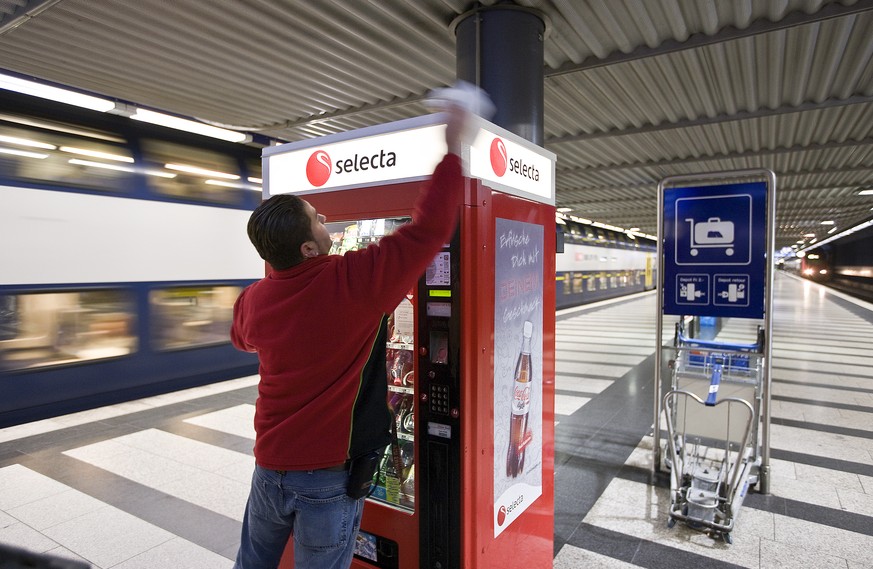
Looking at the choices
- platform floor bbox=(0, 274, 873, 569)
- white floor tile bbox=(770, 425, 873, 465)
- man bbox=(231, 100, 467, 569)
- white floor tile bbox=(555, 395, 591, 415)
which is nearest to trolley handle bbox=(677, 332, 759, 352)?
platform floor bbox=(0, 274, 873, 569)

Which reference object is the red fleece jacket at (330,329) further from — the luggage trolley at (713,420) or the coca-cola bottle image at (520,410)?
the luggage trolley at (713,420)

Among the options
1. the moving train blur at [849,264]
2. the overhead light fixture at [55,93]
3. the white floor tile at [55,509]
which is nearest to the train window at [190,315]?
the overhead light fixture at [55,93]

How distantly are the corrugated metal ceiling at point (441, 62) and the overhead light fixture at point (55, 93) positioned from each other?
0.12 m

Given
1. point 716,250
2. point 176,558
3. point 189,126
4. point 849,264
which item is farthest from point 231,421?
point 849,264

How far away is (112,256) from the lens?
5906 millimetres

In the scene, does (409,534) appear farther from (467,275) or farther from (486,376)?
(467,275)

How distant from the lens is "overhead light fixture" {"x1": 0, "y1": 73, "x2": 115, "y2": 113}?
16.6 feet

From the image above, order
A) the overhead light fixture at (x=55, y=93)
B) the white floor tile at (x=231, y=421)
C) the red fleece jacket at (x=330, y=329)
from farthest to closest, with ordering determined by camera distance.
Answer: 1. the white floor tile at (x=231, y=421)
2. the overhead light fixture at (x=55, y=93)
3. the red fleece jacket at (x=330, y=329)

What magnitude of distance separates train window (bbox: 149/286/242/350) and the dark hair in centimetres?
569

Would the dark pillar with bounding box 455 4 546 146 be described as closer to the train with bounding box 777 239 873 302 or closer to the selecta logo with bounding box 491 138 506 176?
the selecta logo with bounding box 491 138 506 176

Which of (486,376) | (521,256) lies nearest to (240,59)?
(521,256)

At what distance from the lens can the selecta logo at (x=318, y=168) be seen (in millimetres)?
2361

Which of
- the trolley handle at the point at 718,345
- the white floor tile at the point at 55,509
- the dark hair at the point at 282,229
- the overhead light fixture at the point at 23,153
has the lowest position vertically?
the white floor tile at the point at 55,509

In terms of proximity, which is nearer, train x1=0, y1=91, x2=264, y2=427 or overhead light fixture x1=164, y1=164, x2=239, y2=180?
train x1=0, y1=91, x2=264, y2=427
